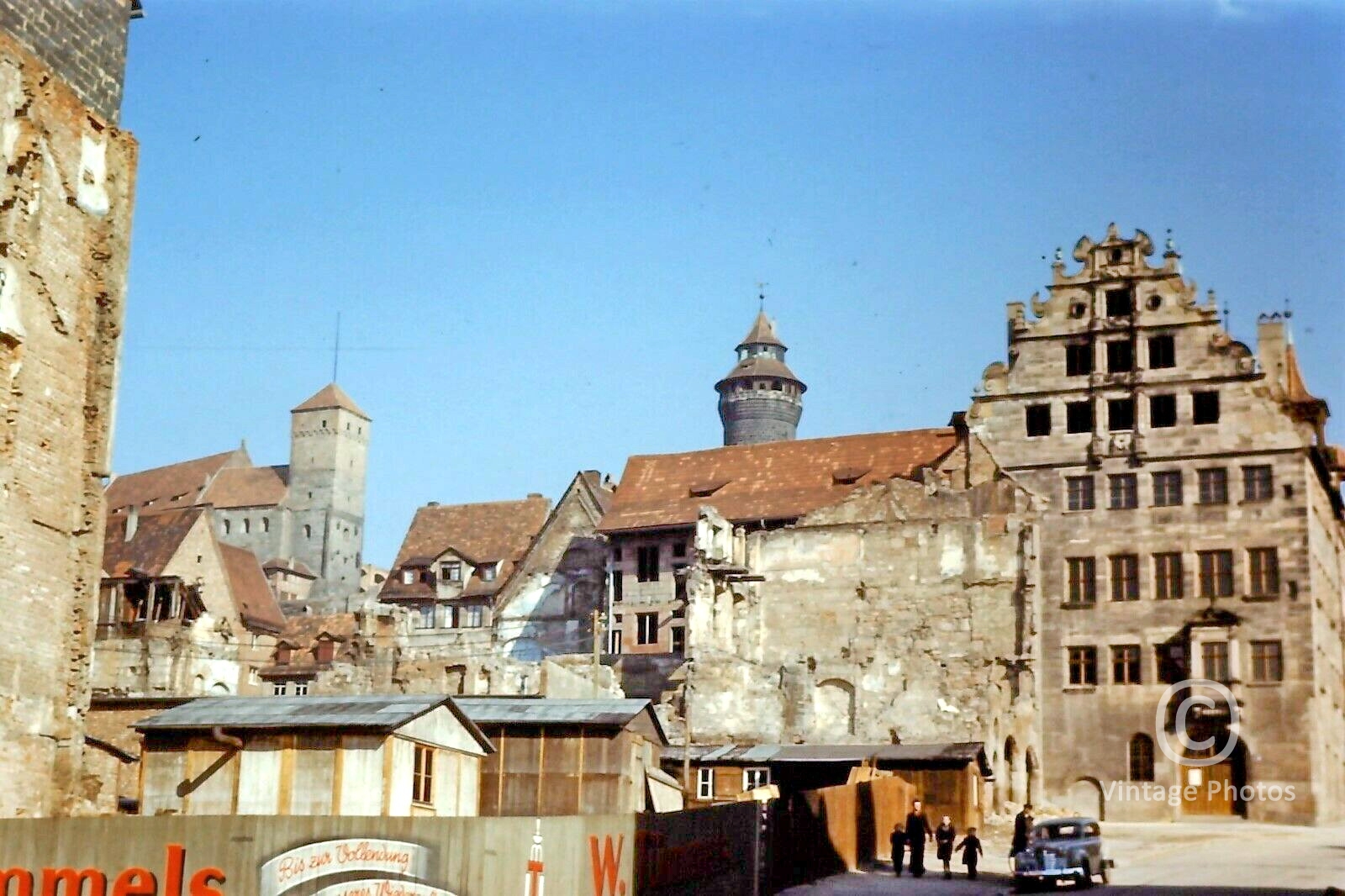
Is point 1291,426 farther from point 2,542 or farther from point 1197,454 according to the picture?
point 2,542

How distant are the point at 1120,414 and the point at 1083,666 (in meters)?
8.95

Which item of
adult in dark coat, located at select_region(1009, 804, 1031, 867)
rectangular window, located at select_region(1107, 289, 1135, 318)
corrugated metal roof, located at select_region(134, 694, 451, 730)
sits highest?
rectangular window, located at select_region(1107, 289, 1135, 318)

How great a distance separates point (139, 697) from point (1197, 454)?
117 ft

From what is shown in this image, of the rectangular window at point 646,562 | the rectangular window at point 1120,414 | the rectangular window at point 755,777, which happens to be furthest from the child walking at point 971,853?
the rectangular window at point 646,562

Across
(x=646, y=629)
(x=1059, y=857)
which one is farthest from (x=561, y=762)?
(x=646, y=629)

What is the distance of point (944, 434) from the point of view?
221ft

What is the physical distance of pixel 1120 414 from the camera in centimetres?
5797

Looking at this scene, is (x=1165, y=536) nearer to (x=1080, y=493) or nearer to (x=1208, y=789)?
(x=1080, y=493)

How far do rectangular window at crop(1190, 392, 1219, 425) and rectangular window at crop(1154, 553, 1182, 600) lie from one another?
480 cm

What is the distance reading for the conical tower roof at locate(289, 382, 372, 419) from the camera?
148 meters

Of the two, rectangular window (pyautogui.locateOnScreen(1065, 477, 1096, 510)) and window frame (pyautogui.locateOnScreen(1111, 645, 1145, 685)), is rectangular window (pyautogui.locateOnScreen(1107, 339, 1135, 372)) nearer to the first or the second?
rectangular window (pyautogui.locateOnScreen(1065, 477, 1096, 510))

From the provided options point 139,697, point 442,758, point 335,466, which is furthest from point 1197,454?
point 335,466

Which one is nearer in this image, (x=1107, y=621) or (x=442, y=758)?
(x=442, y=758)

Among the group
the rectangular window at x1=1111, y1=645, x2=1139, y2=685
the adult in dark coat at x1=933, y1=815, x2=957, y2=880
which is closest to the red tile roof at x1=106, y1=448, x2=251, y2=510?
the rectangular window at x1=1111, y1=645, x2=1139, y2=685
